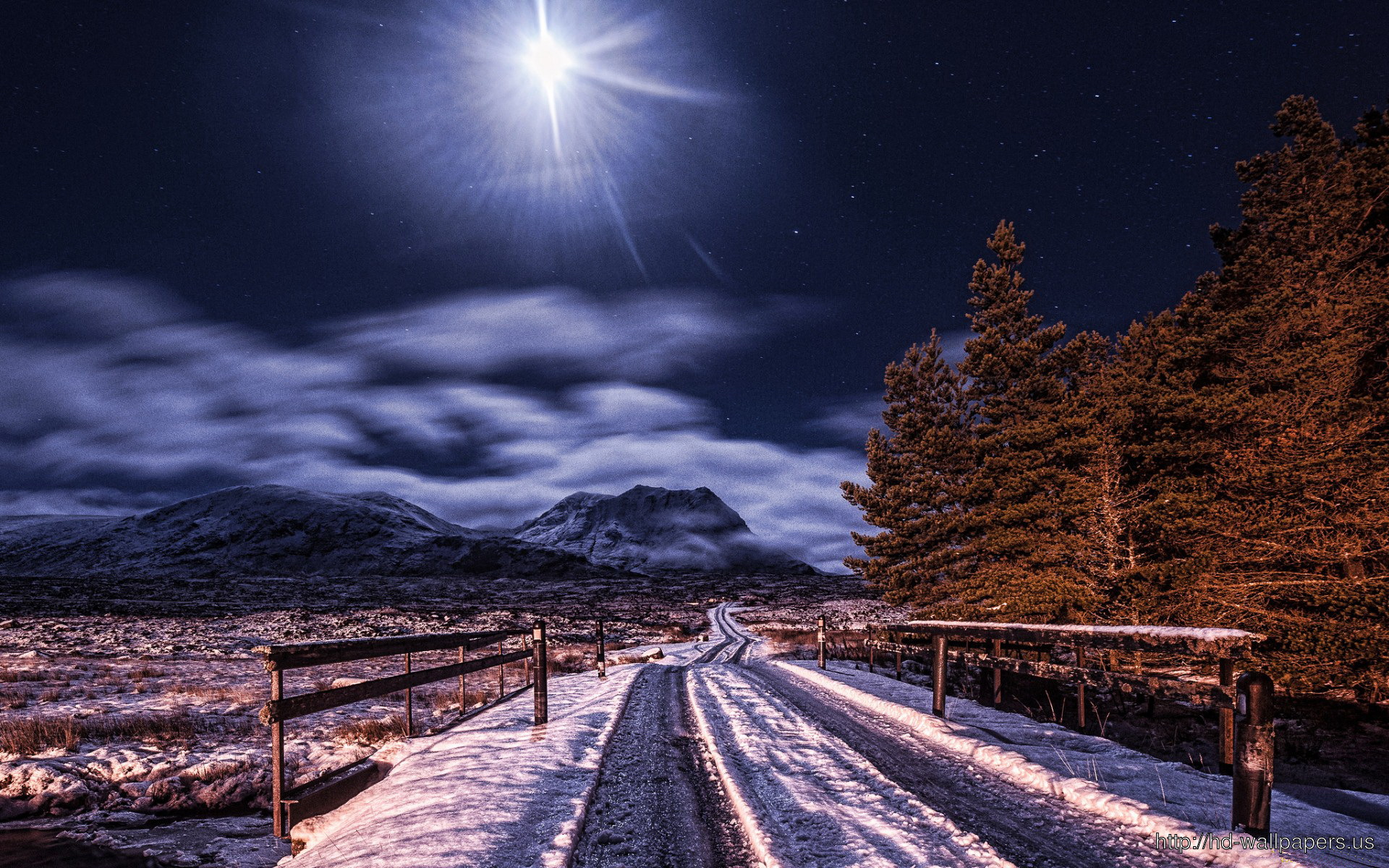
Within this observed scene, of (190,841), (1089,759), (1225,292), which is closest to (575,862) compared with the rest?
(1089,759)

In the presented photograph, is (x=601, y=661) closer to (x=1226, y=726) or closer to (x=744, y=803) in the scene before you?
(x=744, y=803)

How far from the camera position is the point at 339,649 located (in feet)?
16.8

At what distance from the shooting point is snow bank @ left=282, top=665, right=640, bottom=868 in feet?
13.1

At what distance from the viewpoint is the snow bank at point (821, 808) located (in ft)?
13.1

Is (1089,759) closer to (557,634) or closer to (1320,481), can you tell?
(1320,481)

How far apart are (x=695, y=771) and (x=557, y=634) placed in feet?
121

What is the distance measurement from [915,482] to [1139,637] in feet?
80.7

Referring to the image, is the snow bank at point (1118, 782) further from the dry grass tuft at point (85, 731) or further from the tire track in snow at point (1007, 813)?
the dry grass tuft at point (85, 731)

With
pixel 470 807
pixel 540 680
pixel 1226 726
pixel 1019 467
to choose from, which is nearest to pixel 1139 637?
pixel 1226 726

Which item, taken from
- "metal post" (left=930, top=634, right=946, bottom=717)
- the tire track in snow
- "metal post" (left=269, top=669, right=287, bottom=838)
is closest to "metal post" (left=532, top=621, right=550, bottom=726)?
Answer: the tire track in snow

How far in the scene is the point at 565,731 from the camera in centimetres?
805

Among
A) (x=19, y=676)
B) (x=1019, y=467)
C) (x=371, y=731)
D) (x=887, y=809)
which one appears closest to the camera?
(x=887, y=809)

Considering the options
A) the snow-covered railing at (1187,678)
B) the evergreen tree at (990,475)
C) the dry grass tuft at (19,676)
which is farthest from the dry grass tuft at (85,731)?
the evergreen tree at (990,475)

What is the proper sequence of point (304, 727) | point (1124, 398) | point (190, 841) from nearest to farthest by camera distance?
point (190, 841), point (304, 727), point (1124, 398)
